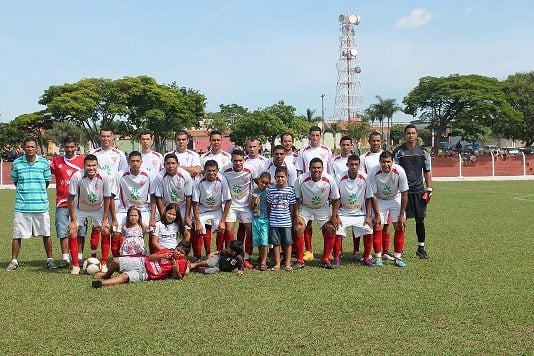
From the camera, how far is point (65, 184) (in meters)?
8.45

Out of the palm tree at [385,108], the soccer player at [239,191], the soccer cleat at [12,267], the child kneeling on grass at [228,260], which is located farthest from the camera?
the palm tree at [385,108]

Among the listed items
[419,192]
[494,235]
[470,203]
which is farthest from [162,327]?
[470,203]

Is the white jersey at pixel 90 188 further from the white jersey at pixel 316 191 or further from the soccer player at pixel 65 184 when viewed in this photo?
the white jersey at pixel 316 191

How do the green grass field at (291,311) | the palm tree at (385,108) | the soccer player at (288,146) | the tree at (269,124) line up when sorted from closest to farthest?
the green grass field at (291,311), the soccer player at (288,146), the tree at (269,124), the palm tree at (385,108)

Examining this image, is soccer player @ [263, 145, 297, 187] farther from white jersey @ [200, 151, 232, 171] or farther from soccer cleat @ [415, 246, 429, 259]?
soccer cleat @ [415, 246, 429, 259]

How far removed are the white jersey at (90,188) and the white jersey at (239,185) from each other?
5.56 feet

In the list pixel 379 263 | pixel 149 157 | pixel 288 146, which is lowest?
pixel 379 263

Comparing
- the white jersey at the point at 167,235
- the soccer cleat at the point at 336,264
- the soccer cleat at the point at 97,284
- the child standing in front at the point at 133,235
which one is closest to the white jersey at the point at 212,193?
the white jersey at the point at 167,235

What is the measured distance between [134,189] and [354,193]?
3.09 meters

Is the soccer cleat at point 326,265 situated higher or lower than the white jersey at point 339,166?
lower

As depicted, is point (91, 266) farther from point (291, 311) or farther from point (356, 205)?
point (356, 205)

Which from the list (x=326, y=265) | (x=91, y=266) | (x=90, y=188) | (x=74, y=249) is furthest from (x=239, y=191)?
(x=74, y=249)

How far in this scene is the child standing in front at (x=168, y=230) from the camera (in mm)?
8047

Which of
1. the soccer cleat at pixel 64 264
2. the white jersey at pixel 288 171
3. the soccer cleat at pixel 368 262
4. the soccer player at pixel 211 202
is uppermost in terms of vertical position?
the white jersey at pixel 288 171
